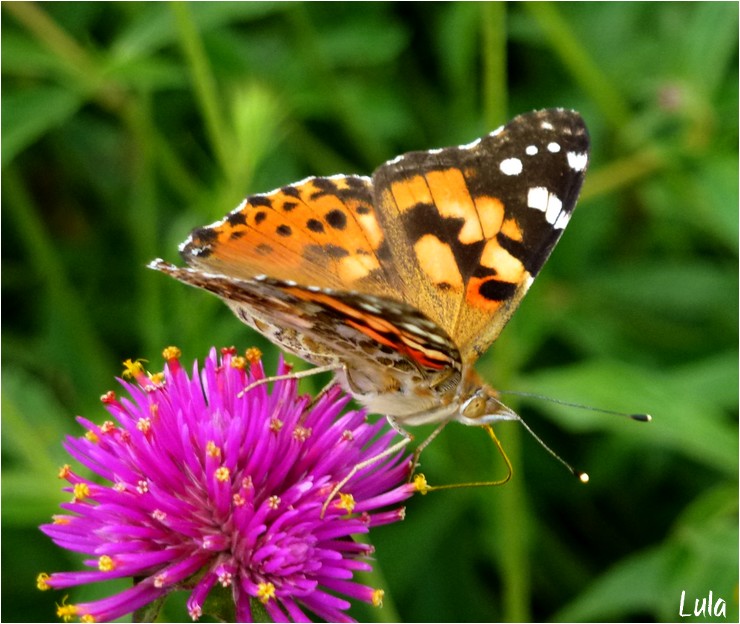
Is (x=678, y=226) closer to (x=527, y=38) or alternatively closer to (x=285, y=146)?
(x=527, y=38)

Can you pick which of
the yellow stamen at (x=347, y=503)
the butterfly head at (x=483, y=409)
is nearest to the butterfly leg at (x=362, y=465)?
the yellow stamen at (x=347, y=503)

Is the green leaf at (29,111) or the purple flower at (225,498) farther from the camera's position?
the green leaf at (29,111)

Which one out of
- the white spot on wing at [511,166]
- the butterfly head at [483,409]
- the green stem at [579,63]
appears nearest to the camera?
the butterfly head at [483,409]

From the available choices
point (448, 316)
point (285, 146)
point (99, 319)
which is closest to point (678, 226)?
point (285, 146)

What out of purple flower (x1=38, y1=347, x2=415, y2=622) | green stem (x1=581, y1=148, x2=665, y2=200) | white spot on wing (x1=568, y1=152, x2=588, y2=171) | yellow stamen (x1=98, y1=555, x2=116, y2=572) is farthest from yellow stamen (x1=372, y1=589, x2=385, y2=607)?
green stem (x1=581, y1=148, x2=665, y2=200)

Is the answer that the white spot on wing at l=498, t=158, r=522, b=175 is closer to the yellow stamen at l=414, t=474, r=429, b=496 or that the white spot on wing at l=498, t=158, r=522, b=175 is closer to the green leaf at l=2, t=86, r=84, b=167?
the yellow stamen at l=414, t=474, r=429, b=496

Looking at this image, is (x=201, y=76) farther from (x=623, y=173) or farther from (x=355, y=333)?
(x=623, y=173)

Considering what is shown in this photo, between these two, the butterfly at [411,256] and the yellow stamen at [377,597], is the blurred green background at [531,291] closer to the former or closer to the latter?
the butterfly at [411,256]
